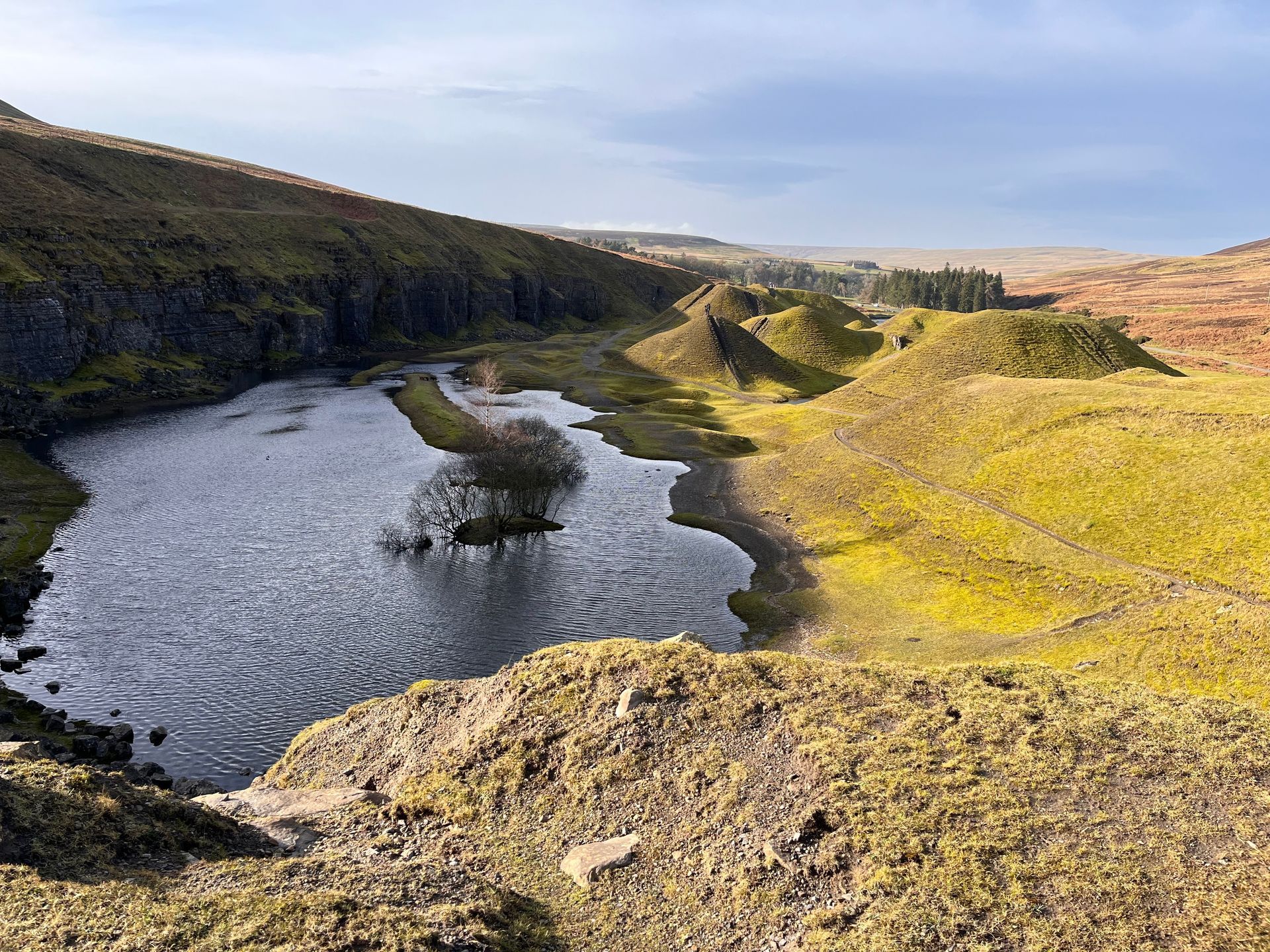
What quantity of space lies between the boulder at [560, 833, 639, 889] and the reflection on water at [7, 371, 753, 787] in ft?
76.1

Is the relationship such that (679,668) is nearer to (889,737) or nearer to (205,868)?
(889,737)

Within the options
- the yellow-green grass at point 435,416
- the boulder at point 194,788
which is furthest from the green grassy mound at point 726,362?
the boulder at point 194,788

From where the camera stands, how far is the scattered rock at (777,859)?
72.6ft

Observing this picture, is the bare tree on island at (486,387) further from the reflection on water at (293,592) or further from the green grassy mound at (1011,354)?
the green grassy mound at (1011,354)

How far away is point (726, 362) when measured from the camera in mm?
177875

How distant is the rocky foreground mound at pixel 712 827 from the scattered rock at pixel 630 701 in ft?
0.31

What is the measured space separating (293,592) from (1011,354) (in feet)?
371

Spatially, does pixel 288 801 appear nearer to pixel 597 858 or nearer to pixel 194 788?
pixel 194 788

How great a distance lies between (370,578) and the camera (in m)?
63.2

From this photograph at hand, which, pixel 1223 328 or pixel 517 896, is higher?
pixel 1223 328

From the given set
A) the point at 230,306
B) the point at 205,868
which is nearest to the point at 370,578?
the point at 205,868

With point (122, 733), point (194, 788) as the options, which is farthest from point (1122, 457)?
point (122, 733)

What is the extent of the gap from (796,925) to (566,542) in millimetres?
54732

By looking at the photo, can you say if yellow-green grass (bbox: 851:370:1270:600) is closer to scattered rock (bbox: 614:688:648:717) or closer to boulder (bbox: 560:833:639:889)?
scattered rock (bbox: 614:688:648:717)
